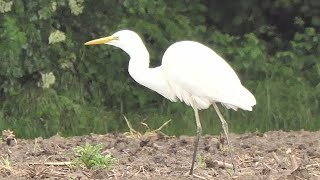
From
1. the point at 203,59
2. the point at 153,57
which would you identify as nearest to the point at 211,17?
the point at 153,57

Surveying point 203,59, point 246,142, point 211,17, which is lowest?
point 246,142

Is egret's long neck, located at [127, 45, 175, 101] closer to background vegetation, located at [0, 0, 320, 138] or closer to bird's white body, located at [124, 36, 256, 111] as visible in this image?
bird's white body, located at [124, 36, 256, 111]

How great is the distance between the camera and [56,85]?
481 inches

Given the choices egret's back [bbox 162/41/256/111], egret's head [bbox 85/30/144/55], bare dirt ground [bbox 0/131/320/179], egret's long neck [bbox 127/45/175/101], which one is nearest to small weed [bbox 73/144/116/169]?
bare dirt ground [bbox 0/131/320/179]

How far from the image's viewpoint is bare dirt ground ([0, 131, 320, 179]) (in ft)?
20.8

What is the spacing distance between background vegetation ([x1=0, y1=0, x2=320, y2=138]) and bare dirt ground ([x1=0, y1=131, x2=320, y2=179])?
8.39ft

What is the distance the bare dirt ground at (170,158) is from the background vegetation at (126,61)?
8.39 feet

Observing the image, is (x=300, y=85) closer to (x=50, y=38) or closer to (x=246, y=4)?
(x=246, y=4)

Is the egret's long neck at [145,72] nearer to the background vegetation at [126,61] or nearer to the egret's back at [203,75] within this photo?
the egret's back at [203,75]

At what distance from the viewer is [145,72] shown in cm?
743

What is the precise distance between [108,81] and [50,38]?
1227 millimetres

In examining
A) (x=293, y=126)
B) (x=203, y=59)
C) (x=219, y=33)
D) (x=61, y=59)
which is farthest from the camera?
A: (x=219, y=33)

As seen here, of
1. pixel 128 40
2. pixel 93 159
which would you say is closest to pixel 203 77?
pixel 128 40

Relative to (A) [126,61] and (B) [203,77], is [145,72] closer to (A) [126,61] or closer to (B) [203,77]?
(B) [203,77]
